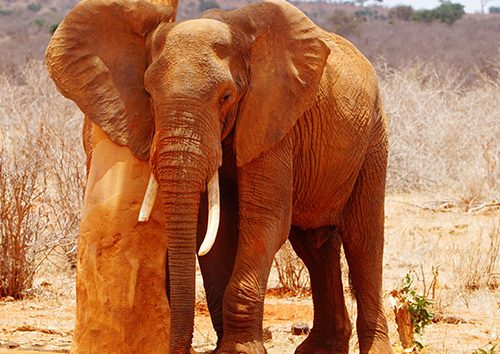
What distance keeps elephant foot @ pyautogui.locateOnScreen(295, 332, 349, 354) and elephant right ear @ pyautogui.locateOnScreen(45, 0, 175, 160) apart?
81.8 inches

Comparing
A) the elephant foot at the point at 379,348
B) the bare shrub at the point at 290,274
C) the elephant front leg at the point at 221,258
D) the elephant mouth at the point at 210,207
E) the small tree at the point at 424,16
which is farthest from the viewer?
the small tree at the point at 424,16

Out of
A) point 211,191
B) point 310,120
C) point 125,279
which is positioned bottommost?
point 125,279

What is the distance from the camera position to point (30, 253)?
9.12 meters

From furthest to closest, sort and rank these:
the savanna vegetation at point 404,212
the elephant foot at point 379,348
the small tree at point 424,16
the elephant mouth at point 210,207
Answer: the small tree at point 424,16 → the savanna vegetation at point 404,212 → the elephant foot at point 379,348 → the elephant mouth at point 210,207

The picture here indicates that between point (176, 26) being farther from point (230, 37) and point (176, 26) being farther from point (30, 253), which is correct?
point (30, 253)

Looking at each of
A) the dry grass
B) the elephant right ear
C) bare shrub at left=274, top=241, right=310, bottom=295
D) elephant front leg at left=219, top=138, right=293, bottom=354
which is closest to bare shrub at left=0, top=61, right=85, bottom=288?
bare shrub at left=274, top=241, right=310, bottom=295

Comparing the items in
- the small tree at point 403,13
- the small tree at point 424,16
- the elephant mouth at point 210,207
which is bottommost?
the elephant mouth at point 210,207

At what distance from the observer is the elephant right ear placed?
600cm

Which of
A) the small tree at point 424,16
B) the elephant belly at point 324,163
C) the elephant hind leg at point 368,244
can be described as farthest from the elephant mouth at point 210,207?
the small tree at point 424,16

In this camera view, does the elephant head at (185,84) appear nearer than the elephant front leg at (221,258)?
Yes

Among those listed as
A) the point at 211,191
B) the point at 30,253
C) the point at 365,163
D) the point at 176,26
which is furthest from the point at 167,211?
the point at 30,253

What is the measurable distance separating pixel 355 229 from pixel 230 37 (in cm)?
174

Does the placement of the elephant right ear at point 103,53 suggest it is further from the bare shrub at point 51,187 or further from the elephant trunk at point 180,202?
the bare shrub at point 51,187

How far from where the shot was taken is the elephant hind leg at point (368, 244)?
7.13 m
